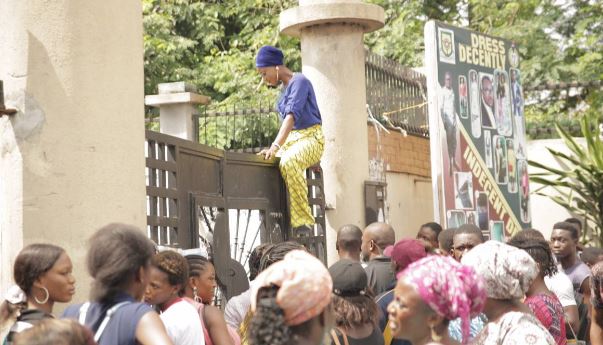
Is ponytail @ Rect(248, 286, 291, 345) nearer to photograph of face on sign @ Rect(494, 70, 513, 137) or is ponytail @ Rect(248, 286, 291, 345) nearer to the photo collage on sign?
the photo collage on sign

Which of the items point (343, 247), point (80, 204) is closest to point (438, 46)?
point (343, 247)

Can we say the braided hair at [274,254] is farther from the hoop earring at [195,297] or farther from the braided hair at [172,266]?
the braided hair at [172,266]

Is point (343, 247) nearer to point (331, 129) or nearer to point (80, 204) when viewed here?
point (80, 204)

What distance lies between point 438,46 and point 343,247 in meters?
3.97

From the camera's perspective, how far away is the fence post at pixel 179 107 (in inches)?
450

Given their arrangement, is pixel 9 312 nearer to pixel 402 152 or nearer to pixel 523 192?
pixel 523 192

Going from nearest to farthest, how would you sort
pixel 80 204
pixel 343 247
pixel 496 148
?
pixel 80 204
pixel 343 247
pixel 496 148

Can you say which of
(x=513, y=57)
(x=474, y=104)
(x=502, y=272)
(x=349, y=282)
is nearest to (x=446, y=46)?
(x=474, y=104)

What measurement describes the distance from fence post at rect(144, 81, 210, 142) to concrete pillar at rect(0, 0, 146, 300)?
451cm

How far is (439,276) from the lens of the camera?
405 centimetres

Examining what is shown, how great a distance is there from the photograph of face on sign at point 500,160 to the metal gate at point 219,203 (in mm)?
2619

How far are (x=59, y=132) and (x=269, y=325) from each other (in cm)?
330

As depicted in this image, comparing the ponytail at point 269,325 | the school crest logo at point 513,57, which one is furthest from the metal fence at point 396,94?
the ponytail at point 269,325

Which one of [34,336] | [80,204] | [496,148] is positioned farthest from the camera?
[496,148]
